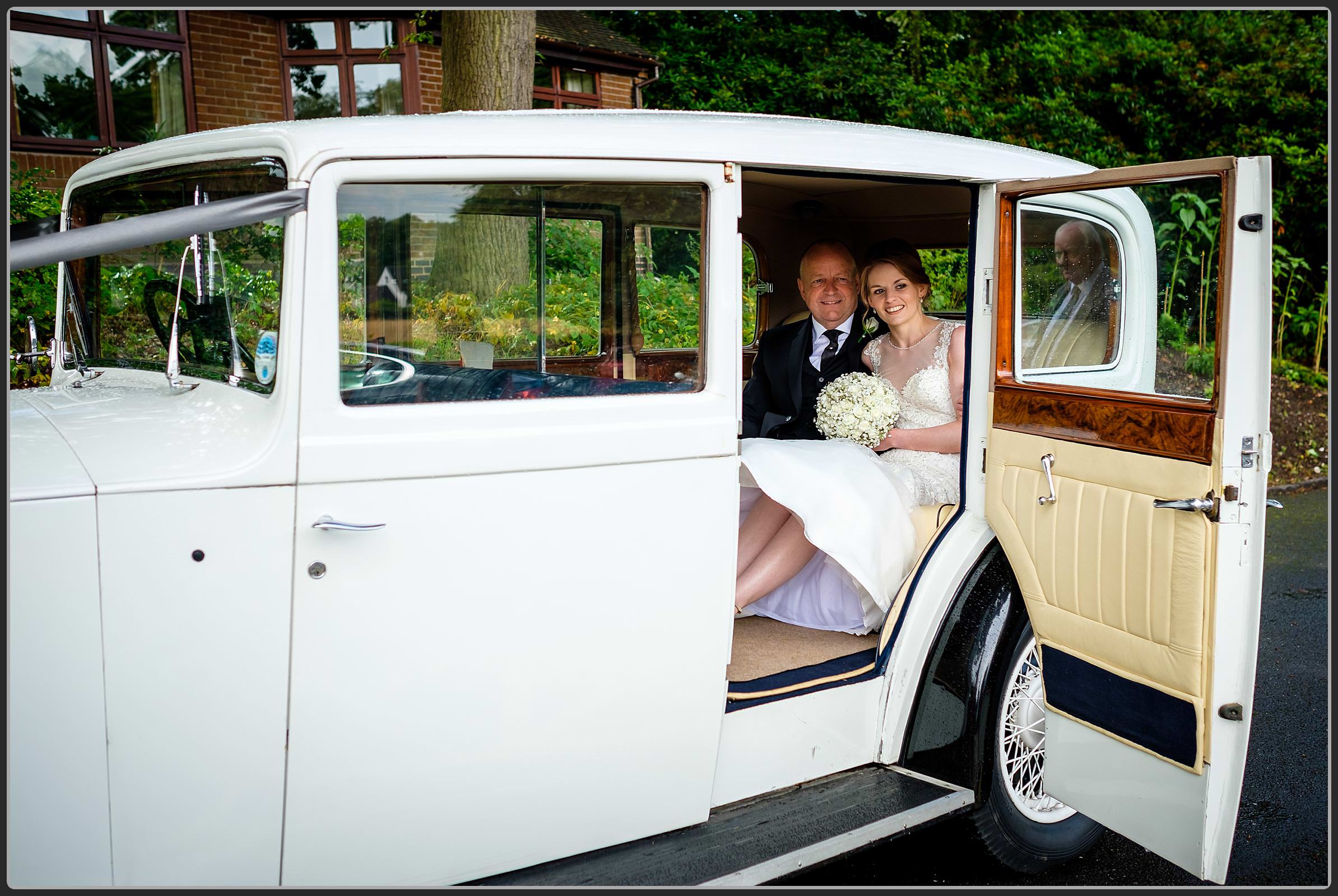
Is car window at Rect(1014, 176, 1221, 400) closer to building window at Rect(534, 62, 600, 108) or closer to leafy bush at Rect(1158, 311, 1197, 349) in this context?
leafy bush at Rect(1158, 311, 1197, 349)

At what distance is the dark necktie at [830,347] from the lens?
415 cm

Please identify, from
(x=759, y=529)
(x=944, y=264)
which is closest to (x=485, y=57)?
(x=944, y=264)

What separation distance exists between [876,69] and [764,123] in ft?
47.9

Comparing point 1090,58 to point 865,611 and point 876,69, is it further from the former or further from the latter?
point 865,611

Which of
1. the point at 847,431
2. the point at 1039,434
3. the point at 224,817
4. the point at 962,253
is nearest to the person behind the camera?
the point at 224,817

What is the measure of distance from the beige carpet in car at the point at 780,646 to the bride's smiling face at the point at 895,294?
1274 mm

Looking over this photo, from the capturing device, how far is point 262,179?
2279mm

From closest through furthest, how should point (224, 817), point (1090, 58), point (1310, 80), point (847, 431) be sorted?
point (224, 817) < point (847, 431) < point (1310, 80) < point (1090, 58)

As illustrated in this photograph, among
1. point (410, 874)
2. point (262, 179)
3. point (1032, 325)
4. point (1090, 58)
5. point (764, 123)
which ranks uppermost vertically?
point (1090, 58)

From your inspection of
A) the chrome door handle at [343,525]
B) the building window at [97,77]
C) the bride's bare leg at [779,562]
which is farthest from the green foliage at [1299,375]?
the building window at [97,77]

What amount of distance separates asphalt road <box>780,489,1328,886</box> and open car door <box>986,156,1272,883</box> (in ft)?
1.64

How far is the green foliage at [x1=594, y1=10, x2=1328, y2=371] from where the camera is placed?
1272 centimetres


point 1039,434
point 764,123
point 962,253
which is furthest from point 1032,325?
point 962,253

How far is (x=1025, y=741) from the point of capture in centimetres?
327
